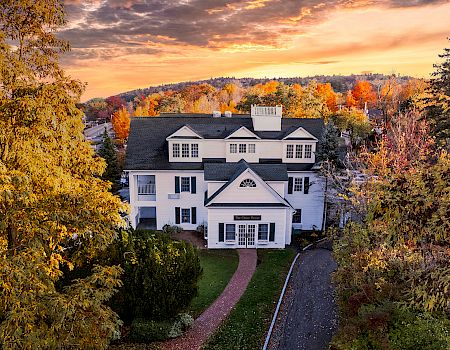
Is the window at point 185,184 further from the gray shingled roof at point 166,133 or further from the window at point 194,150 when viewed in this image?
the window at point 194,150

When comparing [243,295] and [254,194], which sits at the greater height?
[254,194]

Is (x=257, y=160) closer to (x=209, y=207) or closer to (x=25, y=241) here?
(x=209, y=207)

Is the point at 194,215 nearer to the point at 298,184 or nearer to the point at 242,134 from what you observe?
the point at 242,134

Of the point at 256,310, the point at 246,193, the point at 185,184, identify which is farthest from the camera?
the point at 185,184

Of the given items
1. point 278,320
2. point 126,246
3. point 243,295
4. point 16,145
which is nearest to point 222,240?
point 243,295

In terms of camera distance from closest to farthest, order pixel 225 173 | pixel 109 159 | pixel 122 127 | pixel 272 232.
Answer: pixel 272 232 → pixel 225 173 → pixel 109 159 → pixel 122 127

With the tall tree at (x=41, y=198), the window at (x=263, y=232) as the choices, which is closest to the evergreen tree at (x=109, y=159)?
the window at (x=263, y=232)

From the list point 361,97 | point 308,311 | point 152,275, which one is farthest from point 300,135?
point 361,97
